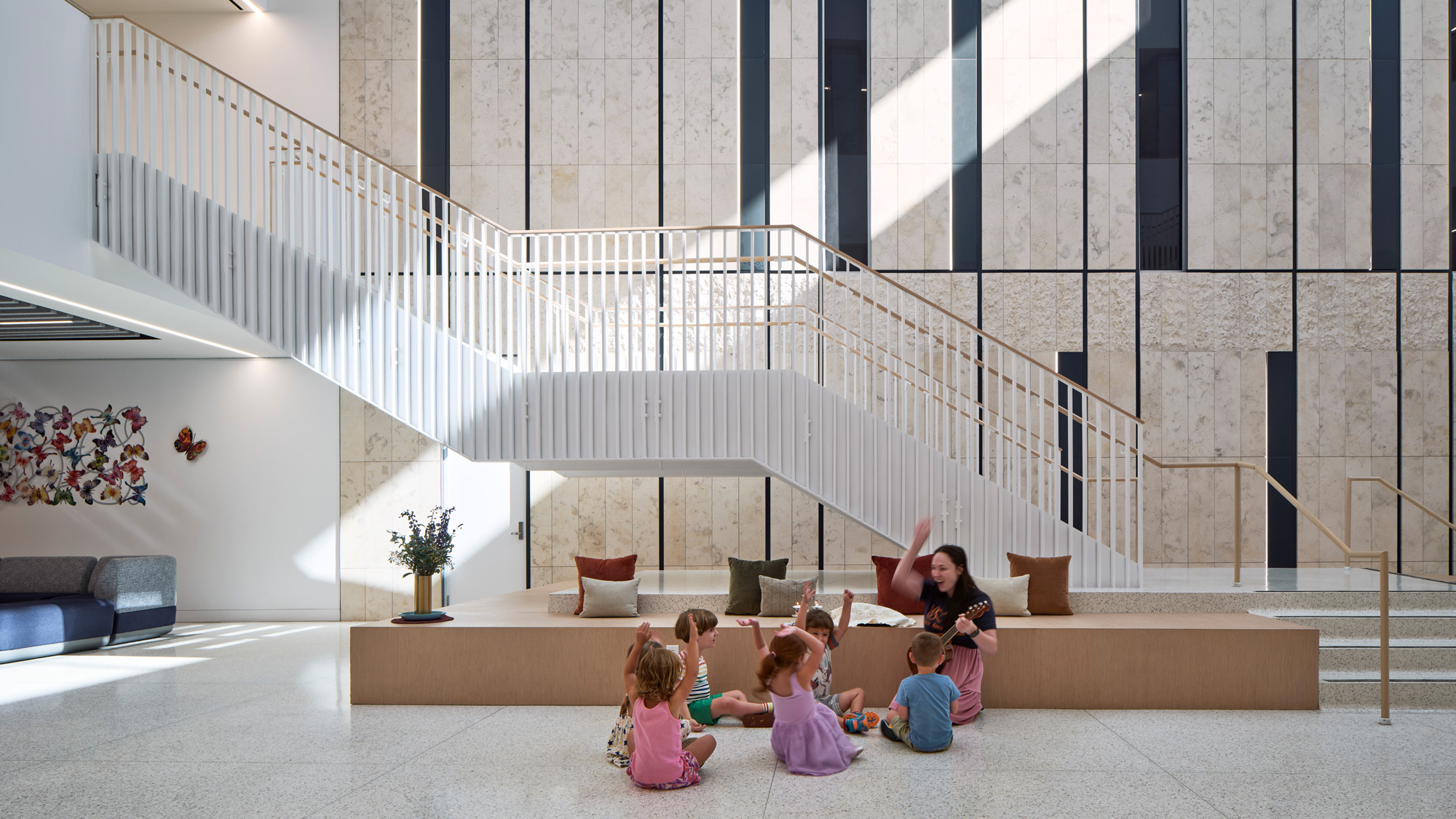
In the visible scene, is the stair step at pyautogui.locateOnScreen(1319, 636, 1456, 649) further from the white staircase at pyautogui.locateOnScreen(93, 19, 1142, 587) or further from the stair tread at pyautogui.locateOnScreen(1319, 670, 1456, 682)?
the white staircase at pyautogui.locateOnScreen(93, 19, 1142, 587)

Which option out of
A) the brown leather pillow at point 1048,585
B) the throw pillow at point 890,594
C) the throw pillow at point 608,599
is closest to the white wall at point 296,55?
the throw pillow at point 608,599

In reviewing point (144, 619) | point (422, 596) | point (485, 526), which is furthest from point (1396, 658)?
point (144, 619)

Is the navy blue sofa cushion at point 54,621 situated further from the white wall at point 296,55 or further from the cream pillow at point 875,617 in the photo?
the cream pillow at point 875,617

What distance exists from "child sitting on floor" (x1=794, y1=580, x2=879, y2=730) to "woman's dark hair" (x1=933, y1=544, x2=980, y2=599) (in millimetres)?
651

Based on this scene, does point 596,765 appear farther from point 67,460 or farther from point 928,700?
point 67,460

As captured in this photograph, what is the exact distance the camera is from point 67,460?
1101 cm

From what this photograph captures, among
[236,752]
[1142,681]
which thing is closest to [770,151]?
[1142,681]

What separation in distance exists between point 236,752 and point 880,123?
8.73m

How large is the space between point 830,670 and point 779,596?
3.23ft

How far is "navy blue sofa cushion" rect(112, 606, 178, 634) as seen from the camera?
930cm

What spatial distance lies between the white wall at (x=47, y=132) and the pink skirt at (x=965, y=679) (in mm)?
6643

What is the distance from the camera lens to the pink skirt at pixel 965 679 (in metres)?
6.00

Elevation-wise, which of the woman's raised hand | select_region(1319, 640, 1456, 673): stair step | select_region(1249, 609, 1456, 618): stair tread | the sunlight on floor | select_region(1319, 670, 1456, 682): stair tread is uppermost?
the woman's raised hand

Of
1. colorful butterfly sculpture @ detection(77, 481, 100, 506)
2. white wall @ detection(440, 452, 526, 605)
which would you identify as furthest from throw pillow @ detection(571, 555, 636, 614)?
colorful butterfly sculpture @ detection(77, 481, 100, 506)
